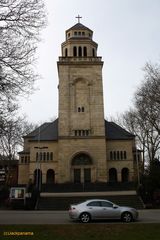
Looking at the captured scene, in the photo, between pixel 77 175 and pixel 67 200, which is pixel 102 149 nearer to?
pixel 77 175

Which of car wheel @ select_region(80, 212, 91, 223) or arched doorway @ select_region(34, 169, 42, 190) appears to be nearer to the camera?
car wheel @ select_region(80, 212, 91, 223)

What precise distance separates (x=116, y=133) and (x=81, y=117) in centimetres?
723

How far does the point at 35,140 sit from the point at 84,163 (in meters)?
9.32

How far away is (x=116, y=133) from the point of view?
60.2 metres

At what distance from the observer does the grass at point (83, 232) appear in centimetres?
1405

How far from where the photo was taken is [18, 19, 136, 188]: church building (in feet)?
183

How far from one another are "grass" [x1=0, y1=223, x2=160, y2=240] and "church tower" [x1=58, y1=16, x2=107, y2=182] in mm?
38060

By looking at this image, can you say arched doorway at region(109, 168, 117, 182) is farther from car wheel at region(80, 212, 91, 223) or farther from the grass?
the grass

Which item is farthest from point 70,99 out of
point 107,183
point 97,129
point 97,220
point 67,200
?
point 97,220

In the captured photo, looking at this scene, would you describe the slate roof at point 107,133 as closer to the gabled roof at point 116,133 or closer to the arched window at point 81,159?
the gabled roof at point 116,133

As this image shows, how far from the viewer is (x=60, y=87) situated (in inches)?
2290

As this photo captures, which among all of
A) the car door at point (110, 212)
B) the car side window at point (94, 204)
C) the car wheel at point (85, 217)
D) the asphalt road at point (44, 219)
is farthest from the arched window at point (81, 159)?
the car wheel at point (85, 217)

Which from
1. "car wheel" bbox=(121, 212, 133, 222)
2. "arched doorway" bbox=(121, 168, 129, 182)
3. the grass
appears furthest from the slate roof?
the grass

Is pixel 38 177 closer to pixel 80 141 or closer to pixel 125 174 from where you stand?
pixel 80 141
